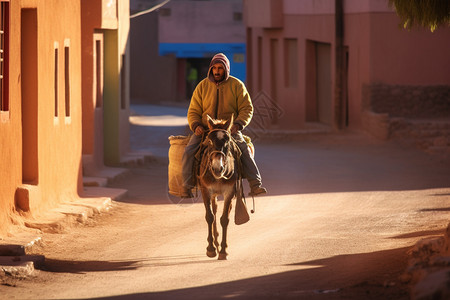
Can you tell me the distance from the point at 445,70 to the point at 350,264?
17165 millimetres

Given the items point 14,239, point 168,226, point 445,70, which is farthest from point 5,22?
point 445,70

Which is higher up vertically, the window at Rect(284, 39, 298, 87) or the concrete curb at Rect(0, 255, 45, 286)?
the window at Rect(284, 39, 298, 87)

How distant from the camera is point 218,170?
34.6ft

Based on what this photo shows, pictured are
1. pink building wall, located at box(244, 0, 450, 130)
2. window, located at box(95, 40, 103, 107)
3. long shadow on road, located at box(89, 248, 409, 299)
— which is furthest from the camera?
pink building wall, located at box(244, 0, 450, 130)

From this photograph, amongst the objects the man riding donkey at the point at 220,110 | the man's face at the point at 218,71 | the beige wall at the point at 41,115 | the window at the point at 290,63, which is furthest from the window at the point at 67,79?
the window at the point at 290,63

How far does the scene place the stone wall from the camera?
85.6 ft

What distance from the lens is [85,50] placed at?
1980 cm

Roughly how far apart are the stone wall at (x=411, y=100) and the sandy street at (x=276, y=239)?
11.9ft

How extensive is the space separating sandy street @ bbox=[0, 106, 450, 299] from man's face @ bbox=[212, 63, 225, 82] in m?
2.17

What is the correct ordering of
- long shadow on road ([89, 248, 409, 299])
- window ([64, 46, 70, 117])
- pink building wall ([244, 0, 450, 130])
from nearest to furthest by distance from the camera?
long shadow on road ([89, 248, 409, 299])
window ([64, 46, 70, 117])
pink building wall ([244, 0, 450, 130])

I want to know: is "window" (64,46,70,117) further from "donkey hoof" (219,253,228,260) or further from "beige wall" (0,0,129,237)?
"donkey hoof" (219,253,228,260)

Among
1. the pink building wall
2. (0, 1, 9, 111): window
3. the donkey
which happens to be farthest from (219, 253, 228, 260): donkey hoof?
the pink building wall

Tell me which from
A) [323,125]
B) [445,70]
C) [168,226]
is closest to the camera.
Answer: [168,226]

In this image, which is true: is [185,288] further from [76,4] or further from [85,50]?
[85,50]
